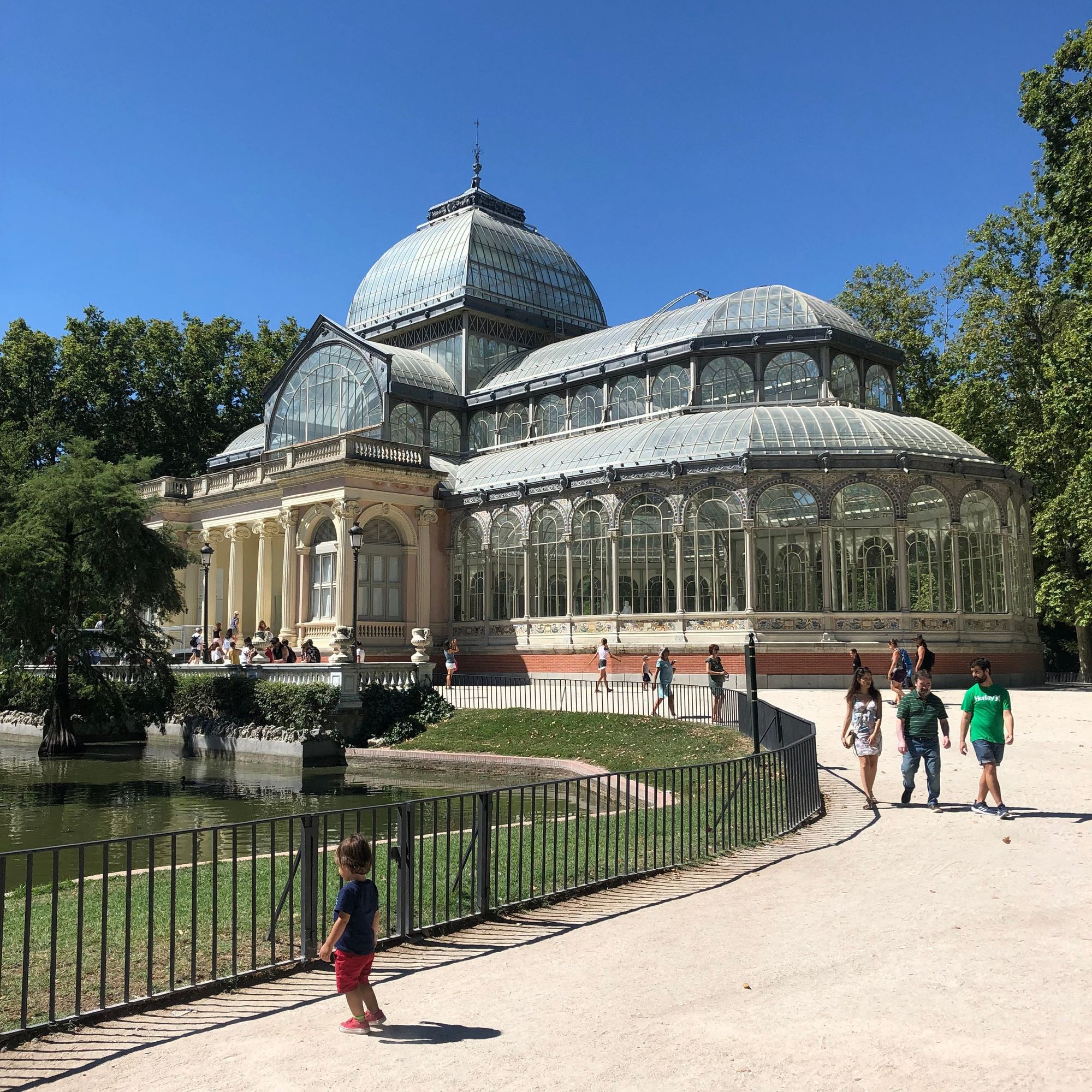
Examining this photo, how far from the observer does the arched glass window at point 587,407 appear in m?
40.7

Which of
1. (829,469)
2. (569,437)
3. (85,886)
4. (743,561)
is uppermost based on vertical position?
(569,437)

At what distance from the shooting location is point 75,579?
2678cm

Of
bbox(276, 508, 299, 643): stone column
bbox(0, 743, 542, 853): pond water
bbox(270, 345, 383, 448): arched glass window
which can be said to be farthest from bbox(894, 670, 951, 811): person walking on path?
bbox(270, 345, 383, 448): arched glass window

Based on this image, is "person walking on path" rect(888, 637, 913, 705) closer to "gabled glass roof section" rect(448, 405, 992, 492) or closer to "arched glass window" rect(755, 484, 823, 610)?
"arched glass window" rect(755, 484, 823, 610)

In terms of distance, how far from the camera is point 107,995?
6.82m

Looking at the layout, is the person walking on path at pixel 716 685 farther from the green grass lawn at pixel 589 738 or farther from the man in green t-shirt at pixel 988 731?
the man in green t-shirt at pixel 988 731

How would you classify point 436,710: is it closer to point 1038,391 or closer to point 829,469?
point 829,469

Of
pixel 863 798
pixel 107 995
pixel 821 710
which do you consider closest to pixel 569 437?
pixel 821 710

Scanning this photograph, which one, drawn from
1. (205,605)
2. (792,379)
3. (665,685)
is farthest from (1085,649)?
(205,605)

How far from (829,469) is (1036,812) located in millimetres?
19382

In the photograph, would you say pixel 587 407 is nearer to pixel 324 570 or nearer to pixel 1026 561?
pixel 324 570

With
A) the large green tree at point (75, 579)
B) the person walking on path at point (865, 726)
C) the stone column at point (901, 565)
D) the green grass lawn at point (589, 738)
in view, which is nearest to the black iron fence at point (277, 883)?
the person walking on path at point (865, 726)

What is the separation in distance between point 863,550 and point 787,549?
7.30ft

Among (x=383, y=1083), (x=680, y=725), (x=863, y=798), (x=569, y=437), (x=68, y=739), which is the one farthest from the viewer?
(x=569, y=437)
